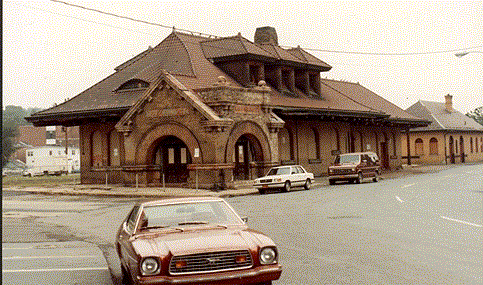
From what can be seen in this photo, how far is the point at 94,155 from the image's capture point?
138ft

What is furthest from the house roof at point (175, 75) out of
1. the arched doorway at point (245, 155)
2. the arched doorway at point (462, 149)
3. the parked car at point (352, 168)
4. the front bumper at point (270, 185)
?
the arched doorway at point (462, 149)

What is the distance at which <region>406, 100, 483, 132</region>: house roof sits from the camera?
78.0 metres

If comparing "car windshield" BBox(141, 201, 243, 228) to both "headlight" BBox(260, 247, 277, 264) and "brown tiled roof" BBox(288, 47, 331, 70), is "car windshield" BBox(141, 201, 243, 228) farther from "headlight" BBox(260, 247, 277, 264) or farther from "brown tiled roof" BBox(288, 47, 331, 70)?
"brown tiled roof" BBox(288, 47, 331, 70)

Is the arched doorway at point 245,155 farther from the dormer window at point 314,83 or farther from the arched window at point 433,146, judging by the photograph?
the arched window at point 433,146

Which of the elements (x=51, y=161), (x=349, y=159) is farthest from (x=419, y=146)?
(x=51, y=161)

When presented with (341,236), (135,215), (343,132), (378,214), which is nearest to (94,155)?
(343,132)

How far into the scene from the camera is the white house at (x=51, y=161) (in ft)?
295

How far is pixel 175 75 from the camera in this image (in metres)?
36.6

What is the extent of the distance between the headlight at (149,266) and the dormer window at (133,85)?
32.9 m

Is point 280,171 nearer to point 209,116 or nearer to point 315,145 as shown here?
point 209,116

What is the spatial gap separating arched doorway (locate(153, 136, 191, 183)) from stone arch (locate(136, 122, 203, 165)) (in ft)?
3.08

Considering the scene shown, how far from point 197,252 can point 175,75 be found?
30.1 meters

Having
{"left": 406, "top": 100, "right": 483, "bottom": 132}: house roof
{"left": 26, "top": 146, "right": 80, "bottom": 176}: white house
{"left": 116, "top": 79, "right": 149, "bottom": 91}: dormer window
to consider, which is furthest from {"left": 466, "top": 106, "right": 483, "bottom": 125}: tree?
{"left": 116, "top": 79, "right": 149, "bottom": 91}: dormer window

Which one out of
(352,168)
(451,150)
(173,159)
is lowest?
(352,168)
